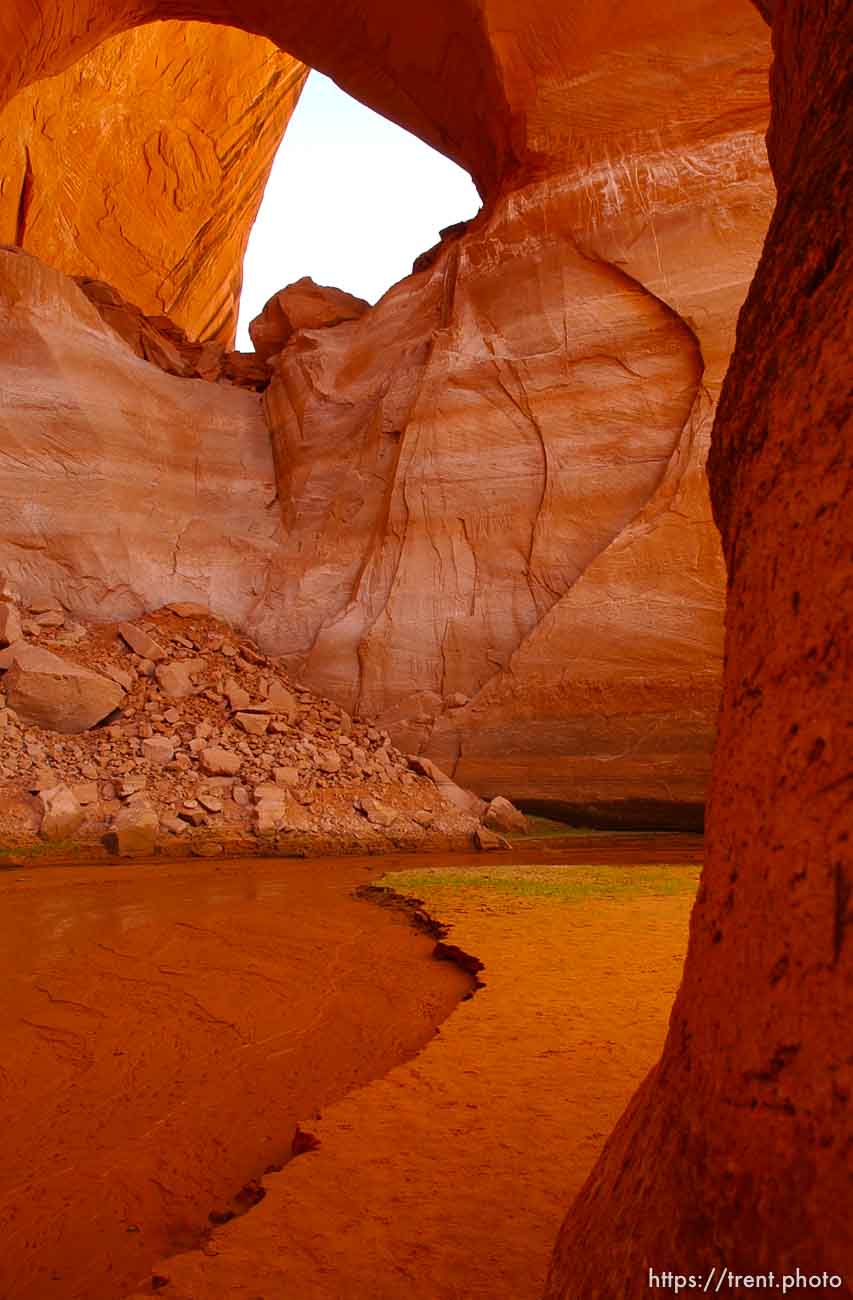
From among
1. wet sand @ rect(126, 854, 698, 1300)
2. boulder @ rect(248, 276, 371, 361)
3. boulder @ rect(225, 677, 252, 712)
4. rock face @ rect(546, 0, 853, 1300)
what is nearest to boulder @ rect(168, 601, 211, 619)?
boulder @ rect(225, 677, 252, 712)

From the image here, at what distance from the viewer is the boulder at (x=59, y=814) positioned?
7602mm

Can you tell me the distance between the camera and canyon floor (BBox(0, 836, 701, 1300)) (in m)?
1.66

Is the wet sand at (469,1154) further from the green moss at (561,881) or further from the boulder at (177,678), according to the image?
the boulder at (177,678)

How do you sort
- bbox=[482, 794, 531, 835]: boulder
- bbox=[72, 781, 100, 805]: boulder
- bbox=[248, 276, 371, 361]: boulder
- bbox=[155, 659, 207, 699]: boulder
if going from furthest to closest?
bbox=[248, 276, 371, 361]: boulder, bbox=[155, 659, 207, 699]: boulder, bbox=[482, 794, 531, 835]: boulder, bbox=[72, 781, 100, 805]: boulder

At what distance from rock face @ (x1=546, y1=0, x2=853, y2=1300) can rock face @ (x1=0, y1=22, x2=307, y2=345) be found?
603 inches

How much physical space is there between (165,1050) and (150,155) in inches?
679

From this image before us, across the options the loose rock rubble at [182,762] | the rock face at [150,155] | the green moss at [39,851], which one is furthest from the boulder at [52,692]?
the rock face at [150,155]

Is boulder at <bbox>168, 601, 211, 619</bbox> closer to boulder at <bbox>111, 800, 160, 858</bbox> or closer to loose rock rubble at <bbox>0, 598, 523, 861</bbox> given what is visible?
loose rock rubble at <bbox>0, 598, 523, 861</bbox>

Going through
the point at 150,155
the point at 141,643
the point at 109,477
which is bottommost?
the point at 141,643

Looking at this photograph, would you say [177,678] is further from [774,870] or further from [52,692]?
[774,870]

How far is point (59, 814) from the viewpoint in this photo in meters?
7.69

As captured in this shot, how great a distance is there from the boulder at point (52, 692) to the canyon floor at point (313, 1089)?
13.8 feet

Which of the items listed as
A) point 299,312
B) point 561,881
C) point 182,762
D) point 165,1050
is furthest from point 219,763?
point 299,312

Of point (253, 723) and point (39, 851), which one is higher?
point (253, 723)
